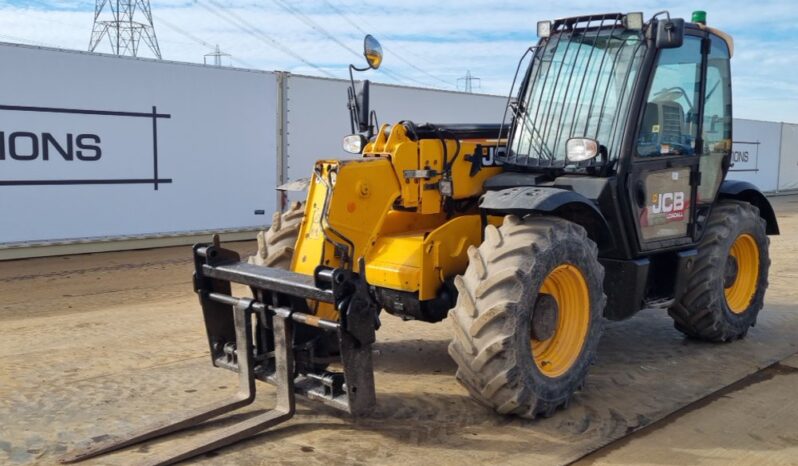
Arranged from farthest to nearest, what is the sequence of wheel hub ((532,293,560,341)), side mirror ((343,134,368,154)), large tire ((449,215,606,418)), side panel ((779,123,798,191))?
side panel ((779,123,798,191)) → side mirror ((343,134,368,154)) → wheel hub ((532,293,560,341)) → large tire ((449,215,606,418))

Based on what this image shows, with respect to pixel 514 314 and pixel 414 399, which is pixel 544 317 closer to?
pixel 514 314

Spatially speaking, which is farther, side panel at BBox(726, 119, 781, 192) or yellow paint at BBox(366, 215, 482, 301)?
side panel at BBox(726, 119, 781, 192)

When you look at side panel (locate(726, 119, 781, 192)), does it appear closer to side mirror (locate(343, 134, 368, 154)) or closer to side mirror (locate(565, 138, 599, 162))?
side mirror (locate(565, 138, 599, 162))

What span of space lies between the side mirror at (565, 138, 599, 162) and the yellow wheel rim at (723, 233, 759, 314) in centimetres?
222

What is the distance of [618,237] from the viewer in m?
5.14

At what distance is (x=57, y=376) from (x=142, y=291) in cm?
333

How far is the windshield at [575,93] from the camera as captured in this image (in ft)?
→ 17.1

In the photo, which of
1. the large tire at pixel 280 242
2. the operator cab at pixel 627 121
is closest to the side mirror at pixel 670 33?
the operator cab at pixel 627 121

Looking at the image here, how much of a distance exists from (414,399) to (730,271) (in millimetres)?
3185

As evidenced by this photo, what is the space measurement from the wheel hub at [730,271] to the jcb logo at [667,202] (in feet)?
3.01

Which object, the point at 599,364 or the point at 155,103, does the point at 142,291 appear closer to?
the point at 155,103

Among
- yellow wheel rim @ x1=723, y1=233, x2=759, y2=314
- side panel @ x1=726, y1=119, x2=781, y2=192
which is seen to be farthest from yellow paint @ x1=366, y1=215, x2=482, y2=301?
side panel @ x1=726, y1=119, x2=781, y2=192

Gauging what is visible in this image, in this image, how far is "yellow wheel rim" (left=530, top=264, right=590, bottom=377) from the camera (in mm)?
4570

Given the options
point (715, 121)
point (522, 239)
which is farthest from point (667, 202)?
point (522, 239)
